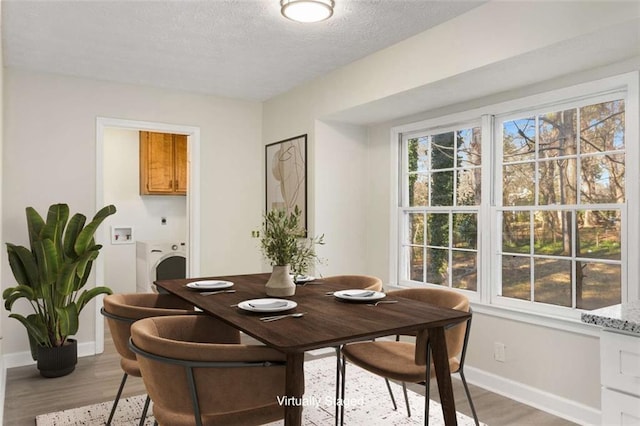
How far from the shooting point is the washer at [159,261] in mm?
5594

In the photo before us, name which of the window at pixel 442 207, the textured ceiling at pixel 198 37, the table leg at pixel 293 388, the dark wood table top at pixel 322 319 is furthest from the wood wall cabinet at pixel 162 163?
the table leg at pixel 293 388

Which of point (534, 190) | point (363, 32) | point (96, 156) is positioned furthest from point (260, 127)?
point (534, 190)

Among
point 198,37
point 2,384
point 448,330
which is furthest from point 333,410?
point 198,37

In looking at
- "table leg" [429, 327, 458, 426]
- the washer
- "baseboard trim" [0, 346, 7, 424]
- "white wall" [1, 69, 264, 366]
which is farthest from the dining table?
the washer

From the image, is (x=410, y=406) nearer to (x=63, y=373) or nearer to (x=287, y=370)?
(x=287, y=370)

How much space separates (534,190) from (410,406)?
66.8 inches

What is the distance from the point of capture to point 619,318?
1.53 m

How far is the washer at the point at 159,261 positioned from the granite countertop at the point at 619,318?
4.74m

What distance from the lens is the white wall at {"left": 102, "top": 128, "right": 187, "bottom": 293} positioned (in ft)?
19.6

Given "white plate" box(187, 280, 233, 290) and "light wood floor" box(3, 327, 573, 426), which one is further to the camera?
"light wood floor" box(3, 327, 573, 426)

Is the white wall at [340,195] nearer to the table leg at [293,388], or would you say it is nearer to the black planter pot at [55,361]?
the black planter pot at [55,361]

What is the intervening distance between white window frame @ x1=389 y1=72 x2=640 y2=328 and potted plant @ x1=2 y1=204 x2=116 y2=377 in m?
2.65

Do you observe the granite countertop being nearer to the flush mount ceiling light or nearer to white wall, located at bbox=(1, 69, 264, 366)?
the flush mount ceiling light

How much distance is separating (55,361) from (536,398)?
349cm
